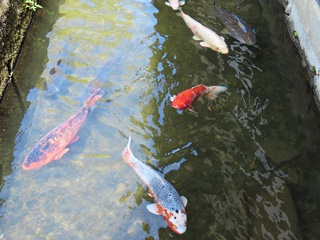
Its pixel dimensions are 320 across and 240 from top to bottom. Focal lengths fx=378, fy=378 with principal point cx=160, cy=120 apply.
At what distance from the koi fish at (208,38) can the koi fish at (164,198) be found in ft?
10.2

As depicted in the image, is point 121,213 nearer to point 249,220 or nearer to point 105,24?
point 249,220

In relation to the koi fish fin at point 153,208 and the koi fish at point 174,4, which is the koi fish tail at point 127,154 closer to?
the koi fish fin at point 153,208

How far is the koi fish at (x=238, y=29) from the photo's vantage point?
294 inches

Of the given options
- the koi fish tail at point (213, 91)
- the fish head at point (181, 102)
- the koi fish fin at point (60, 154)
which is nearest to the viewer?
the koi fish fin at point (60, 154)

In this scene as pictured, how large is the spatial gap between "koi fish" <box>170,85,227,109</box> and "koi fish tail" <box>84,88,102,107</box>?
1.23 m

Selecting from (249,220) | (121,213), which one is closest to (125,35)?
(121,213)

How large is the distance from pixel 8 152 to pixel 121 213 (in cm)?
199

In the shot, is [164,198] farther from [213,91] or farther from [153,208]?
[213,91]

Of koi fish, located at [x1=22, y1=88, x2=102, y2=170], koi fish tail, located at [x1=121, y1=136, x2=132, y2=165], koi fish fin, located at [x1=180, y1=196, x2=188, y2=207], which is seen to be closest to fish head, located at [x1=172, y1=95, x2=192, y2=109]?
koi fish tail, located at [x1=121, y1=136, x2=132, y2=165]

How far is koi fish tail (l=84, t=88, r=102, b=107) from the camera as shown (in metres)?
6.13

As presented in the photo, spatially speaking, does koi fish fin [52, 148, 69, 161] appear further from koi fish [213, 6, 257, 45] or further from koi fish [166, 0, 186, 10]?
koi fish [166, 0, 186, 10]

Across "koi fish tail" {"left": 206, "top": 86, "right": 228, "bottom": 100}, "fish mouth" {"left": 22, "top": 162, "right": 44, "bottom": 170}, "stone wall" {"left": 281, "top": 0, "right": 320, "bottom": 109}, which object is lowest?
"fish mouth" {"left": 22, "top": 162, "right": 44, "bottom": 170}

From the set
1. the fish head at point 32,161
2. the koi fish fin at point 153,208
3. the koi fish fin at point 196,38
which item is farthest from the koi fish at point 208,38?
the fish head at point 32,161

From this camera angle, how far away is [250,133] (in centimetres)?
588
